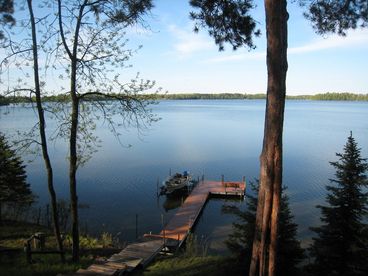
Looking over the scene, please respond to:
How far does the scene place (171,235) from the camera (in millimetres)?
20000

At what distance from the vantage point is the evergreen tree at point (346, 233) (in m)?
10.2

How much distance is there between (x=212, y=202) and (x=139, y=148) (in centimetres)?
2171

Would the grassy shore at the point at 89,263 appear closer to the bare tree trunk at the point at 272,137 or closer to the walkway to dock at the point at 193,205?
the bare tree trunk at the point at 272,137

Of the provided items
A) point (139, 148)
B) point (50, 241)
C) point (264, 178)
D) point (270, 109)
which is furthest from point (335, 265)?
point (139, 148)

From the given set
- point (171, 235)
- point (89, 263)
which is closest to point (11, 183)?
point (171, 235)

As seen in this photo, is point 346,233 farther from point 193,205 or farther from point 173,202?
point 173,202

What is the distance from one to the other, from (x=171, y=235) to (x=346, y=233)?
11.2 metres

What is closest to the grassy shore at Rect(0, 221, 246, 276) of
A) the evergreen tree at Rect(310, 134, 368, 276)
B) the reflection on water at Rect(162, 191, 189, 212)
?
the evergreen tree at Rect(310, 134, 368, 276)

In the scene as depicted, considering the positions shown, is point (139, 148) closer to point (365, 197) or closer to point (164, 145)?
point (164, 145)

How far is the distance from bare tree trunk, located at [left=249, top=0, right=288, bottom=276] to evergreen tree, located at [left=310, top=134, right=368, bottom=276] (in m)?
5.00

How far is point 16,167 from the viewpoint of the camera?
2219cm

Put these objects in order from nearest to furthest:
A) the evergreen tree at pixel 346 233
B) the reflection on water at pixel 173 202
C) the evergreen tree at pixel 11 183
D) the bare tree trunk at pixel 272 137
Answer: the bare tree trunk at pixel 272 137, the evergreen tree at pixel 346 233, the evergreen tree at pixel 11 183, the reflection on water at pixel 173 202

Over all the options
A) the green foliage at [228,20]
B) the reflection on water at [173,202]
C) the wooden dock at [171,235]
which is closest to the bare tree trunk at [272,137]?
the green foliage at [228,20]

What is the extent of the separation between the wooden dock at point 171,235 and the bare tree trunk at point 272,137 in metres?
5.26
